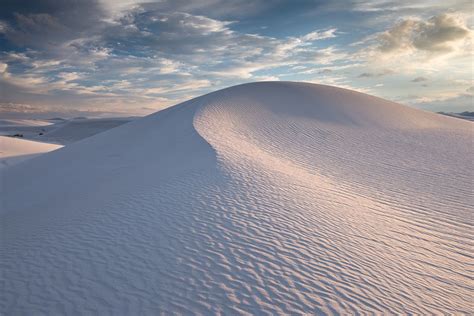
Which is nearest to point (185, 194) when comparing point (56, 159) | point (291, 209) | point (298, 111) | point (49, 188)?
point (291, 209)

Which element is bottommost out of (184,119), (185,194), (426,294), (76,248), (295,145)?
(426,294)

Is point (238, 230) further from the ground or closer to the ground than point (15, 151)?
closer to the ground

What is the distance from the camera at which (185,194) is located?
23.7 ft

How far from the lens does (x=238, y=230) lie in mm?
5785

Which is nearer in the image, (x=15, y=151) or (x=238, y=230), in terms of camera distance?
(x=238, y=230)

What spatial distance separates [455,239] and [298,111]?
12.9 m

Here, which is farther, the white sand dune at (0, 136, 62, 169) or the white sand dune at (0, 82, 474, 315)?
the white sand dune at (0, 136, 62, 169)

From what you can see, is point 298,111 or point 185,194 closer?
point 185,194

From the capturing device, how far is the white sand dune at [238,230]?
434 centimetres

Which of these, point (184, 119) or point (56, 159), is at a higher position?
point (184, 119)

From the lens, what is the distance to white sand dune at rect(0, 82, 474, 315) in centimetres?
434

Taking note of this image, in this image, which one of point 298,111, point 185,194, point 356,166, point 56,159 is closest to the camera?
point 185,194

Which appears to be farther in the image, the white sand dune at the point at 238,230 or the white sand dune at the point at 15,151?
the white sand dune at the point at 15,151

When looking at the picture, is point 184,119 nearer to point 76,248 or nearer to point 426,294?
point 76,248
